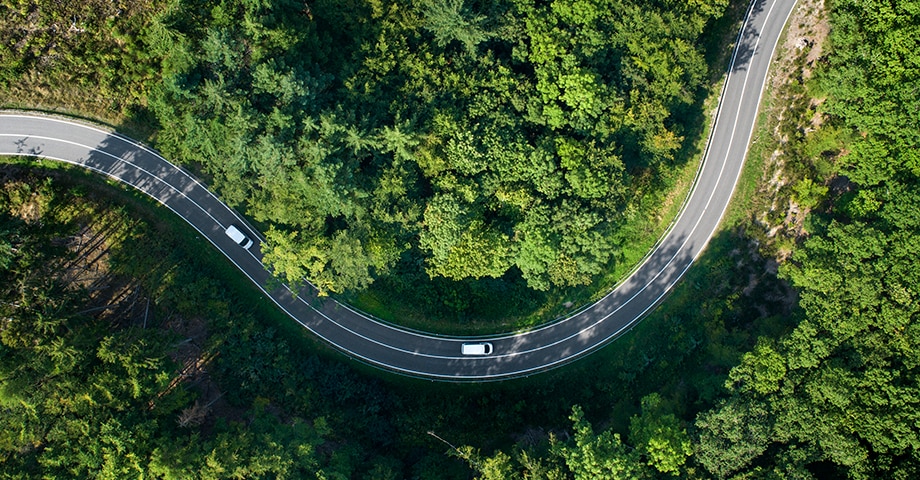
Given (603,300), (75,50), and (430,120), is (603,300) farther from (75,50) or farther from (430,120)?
(75,50)

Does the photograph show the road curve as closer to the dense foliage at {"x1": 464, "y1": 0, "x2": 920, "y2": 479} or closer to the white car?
the white car

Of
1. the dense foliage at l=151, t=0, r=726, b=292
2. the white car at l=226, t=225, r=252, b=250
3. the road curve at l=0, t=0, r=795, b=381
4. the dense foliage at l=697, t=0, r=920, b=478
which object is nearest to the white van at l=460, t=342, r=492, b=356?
the road curve at l=0, t=0, r=795, b=381

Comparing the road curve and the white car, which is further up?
the road curve

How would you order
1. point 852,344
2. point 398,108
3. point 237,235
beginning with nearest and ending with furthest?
point 398,108 → point 852,344 → point 237,235

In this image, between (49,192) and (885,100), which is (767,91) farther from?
(49,192)

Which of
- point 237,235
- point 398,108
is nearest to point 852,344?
point 398,108
